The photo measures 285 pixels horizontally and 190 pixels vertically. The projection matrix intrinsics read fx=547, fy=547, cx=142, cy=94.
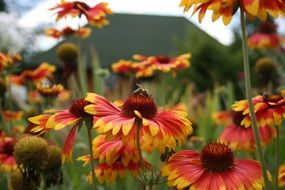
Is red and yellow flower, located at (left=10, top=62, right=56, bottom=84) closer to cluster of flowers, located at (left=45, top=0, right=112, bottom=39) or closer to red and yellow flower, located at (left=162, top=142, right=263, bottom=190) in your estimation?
cluster of flowers, located at (left=45, top=0, right=112, bottom=39)

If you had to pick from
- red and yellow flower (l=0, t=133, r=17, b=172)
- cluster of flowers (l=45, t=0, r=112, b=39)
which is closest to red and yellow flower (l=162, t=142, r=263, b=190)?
red and yellow flower (l=0, t=133, r=17, b=172)

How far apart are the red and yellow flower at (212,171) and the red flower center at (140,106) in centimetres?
11

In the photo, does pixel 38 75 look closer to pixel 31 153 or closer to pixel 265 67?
pixel 265 67

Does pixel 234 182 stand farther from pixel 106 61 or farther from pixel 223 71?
pixel 106 61

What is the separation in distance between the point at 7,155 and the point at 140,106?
2.25 feet

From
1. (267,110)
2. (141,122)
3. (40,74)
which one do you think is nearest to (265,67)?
(40,74)

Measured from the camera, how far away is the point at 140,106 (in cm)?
117

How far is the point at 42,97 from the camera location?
229cm

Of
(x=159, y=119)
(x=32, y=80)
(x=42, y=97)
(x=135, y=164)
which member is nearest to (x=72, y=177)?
(x=42, y=97)

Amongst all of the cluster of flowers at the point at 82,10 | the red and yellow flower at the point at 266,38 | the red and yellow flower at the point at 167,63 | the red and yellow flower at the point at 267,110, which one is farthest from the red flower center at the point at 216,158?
the red and yellow flower at the point at 266,38

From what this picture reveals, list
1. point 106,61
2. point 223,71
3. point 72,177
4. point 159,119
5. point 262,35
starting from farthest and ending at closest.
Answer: point 106,61 → point 223,71 → point 262,35 → point 72,177 → point 159,119

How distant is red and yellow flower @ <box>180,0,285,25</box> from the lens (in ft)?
3.19

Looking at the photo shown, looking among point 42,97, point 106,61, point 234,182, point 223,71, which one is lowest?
point 234,182

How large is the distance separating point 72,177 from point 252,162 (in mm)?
1445
